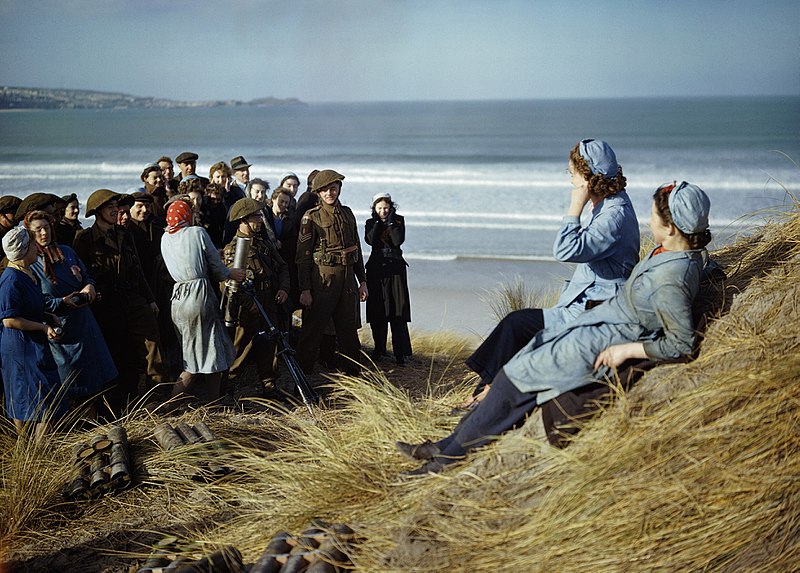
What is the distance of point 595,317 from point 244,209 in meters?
4.03

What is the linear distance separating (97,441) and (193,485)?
869mm

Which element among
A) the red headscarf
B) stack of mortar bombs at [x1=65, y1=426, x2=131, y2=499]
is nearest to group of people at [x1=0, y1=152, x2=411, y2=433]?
the red headscarf

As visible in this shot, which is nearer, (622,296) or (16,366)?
(622,296)

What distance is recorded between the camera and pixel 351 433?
17.4 ft

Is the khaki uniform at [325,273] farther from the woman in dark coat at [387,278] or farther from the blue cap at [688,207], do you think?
the blue cap at [688,207]

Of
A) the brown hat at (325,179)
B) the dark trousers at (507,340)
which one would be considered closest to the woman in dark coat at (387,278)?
the brown hat at (325,179)

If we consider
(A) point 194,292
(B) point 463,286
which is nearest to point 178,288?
(A) point 194,292

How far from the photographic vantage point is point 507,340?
4.79 m

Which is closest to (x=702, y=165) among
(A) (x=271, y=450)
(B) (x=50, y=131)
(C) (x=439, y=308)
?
(C) (x=439, y=308)

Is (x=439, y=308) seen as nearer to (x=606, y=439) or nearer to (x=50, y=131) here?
(x=606, y=439)

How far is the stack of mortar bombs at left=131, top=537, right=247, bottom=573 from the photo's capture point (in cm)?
427

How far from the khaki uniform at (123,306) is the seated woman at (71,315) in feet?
1.35

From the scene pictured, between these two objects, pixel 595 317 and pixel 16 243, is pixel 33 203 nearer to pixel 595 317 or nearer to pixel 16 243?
pixel 16 243

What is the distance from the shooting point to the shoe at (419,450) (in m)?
4.59
